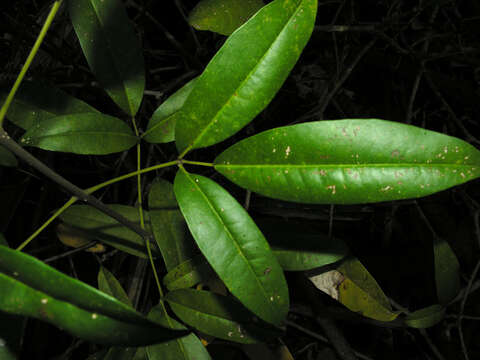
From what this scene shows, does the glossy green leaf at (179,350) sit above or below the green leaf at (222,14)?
below

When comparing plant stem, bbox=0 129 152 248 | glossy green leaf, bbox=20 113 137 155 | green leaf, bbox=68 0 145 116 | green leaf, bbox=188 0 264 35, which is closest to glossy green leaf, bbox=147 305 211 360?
plant stem, bbox=0 129 152 248

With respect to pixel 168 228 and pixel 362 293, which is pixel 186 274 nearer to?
pixel 168 228

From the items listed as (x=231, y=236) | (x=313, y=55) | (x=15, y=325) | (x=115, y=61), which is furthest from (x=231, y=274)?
(x=313, y=55)

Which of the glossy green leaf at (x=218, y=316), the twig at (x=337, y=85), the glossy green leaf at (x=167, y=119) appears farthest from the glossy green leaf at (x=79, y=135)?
the twig at (x=337, y=85)

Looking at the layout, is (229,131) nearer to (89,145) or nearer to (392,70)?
(89,145)

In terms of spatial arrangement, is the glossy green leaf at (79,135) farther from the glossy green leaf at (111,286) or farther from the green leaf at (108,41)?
the glossy green leaf at (111,286)
